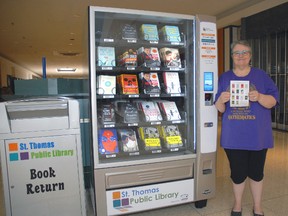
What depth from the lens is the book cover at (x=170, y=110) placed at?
236cm

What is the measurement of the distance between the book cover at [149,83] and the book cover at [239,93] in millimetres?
664

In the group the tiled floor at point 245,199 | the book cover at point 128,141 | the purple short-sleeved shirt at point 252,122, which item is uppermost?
the purple short-sleeved shirt at point 252,122

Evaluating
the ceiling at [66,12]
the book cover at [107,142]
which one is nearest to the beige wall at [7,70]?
the ceiling at [66,12]

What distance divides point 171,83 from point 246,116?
2.43ft

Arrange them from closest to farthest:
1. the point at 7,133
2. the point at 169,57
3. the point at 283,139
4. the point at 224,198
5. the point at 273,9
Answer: the point at 7,133
the point at 169,57
the point at 224,198
the point at 283,139
the point at 273,9

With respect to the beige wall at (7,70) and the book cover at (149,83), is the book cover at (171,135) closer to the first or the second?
the book cover at (149,83)

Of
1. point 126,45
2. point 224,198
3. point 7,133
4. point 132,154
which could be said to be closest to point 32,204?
point 7,133

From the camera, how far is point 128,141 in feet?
7.46

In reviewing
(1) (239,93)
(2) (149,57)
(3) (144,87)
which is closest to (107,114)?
(3) (144,87)

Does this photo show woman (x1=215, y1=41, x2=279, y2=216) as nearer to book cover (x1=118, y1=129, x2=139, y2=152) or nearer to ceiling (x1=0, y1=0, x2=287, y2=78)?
book cover (x1=118, y1=129, x2=139, y2=152)

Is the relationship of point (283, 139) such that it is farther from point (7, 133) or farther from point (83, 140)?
point (7, 133)

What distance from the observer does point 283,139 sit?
521 cm

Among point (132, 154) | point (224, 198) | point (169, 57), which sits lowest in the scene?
point (224, 198)

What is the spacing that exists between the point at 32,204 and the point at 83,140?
85 cm
